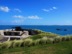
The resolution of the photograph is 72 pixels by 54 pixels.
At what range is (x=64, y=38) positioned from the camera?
16.2 metres

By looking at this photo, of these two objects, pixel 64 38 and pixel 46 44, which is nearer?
pixel 46 44

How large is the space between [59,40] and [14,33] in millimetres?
18174

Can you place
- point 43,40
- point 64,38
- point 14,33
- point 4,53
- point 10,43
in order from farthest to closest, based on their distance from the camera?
point 14,33, point 64,38, point 43,40, point 10,43, point 4,53

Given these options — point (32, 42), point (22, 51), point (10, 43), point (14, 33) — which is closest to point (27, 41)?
point (32, 42)

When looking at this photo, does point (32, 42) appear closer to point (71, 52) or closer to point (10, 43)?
point (10, 43)

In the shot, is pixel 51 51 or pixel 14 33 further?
pixel 14 33

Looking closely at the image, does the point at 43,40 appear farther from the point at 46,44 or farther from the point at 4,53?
the point at 4,53

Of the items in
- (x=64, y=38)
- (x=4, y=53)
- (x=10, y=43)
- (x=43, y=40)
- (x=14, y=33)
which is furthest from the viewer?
(x=14, y=33)

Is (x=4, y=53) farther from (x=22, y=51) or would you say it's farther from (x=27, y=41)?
(x=27, y=41)

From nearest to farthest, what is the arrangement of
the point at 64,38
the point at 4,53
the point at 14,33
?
1. the point at 4,53
2. the point at 64,38
3. the point at 14,33

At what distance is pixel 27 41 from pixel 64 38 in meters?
3.67

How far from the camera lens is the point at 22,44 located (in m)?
14.1

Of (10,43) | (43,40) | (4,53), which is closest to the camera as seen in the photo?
(4,53)

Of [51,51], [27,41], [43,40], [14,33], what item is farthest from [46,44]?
[14,33]
